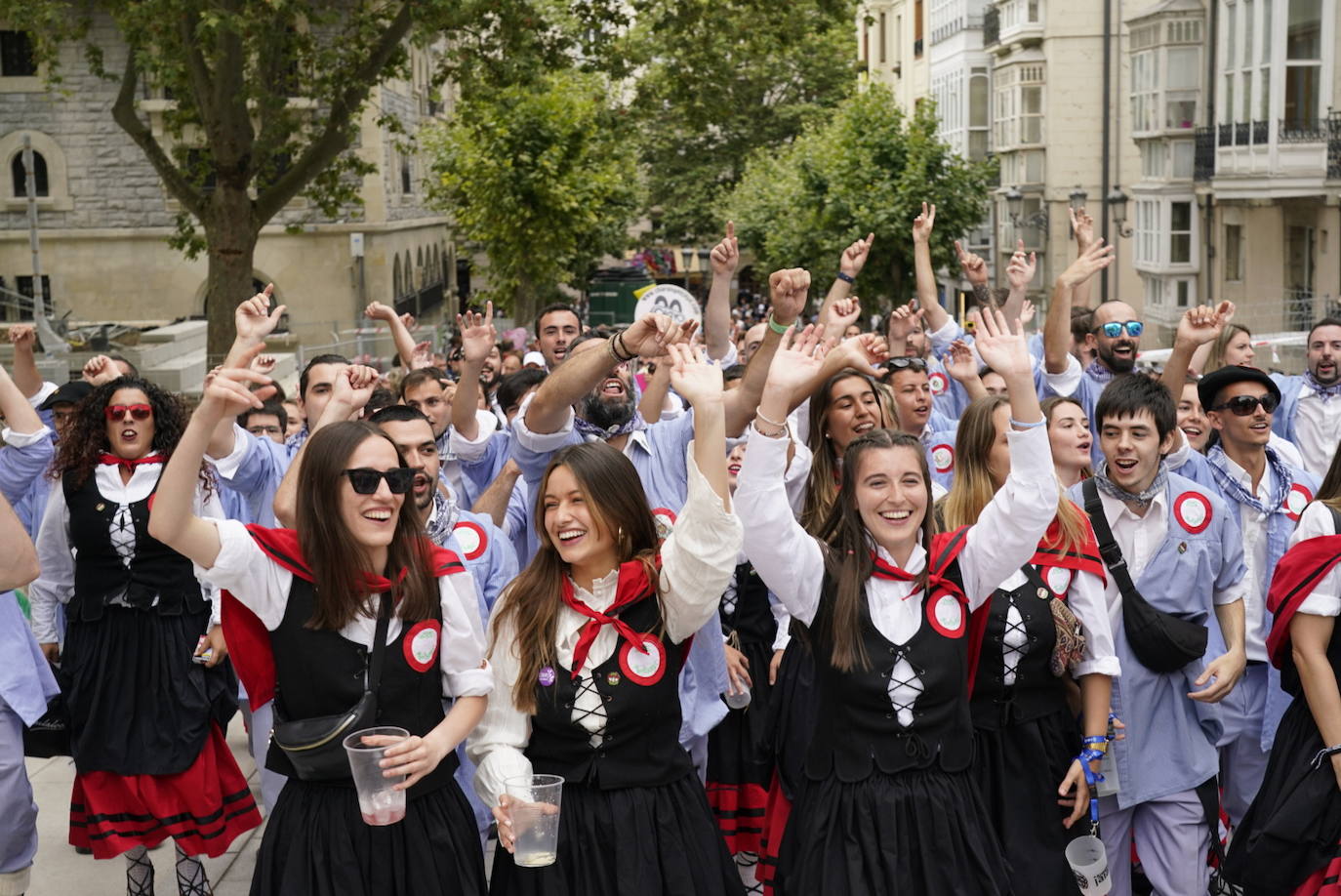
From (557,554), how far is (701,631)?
100cm

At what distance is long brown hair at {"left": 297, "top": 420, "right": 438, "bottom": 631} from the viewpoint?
4.15 m

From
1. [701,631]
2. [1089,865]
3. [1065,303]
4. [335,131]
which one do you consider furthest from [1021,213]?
[1089,865]

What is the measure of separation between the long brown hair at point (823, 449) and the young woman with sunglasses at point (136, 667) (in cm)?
233

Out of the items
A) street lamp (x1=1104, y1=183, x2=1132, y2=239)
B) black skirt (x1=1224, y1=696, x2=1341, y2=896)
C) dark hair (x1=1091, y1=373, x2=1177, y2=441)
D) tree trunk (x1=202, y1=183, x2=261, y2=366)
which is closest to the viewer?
black skirt (x1=1224, y1=696, x2=1341, y2=896)

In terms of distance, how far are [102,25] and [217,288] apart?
2167 centimetres

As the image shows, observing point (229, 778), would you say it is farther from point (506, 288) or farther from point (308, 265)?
point (308, 265)

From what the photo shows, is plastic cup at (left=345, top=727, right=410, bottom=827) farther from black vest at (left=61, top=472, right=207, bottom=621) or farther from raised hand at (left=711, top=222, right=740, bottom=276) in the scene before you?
raised hand at (left=711, top=222, right=740, bottom=276)

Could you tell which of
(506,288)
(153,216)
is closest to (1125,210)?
(506,288)

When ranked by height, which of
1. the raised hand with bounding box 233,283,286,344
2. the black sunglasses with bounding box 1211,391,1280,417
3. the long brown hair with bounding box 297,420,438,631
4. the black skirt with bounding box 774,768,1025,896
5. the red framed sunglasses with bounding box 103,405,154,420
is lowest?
the black skirt with bounding box 774,768,1025,896

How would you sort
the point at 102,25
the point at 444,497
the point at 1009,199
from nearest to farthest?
the point at 444,497 < the point at 102,25 < the point at 1009,199

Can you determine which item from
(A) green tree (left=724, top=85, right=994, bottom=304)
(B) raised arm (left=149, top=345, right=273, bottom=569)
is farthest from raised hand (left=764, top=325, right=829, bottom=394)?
(A) green tree (left=724, top=85, right=994, bottom=304)

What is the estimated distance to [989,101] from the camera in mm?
45000

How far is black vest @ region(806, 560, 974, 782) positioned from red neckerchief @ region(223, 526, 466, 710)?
124 centimetres

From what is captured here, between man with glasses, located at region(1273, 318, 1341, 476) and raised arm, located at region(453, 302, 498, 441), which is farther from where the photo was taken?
man with glasses, located at region(1273, 318, 1341, 476)
